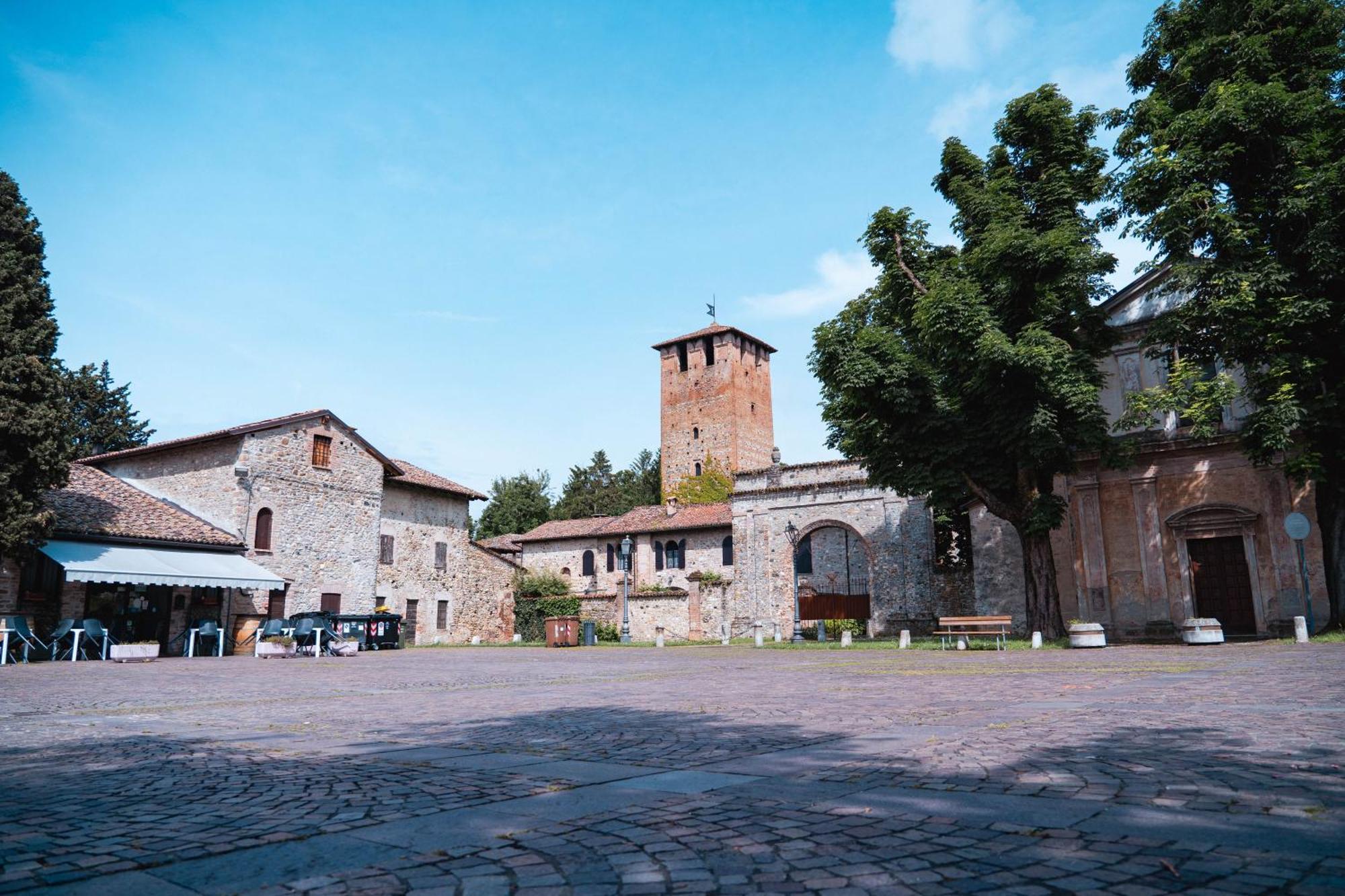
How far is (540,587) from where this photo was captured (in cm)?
3906

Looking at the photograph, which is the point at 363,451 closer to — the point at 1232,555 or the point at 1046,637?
the point at 1046,637

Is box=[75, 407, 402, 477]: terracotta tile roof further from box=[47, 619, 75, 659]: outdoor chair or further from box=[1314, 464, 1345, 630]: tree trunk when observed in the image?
box=[1314, 464, 1345, 630]: tree trunk

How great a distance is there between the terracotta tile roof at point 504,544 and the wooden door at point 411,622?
873 cm

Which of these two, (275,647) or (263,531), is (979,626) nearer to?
(275,647)

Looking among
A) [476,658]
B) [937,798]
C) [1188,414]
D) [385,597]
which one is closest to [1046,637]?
[1188,414]

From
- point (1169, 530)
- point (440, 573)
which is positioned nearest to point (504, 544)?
point (440, 573)

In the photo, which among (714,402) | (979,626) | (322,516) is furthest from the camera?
(714,402)

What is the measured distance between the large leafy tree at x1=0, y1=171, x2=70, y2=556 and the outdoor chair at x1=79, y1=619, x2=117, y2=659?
2409 millimetres

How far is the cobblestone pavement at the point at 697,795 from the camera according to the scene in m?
2.46

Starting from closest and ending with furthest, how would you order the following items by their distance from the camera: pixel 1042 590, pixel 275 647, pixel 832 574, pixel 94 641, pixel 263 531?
1. pixel 1042 590
2. pixel 94 641
3. pixel 275 647
4. pixel 263 531
5. pixel 832 574

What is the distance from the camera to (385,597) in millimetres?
34562

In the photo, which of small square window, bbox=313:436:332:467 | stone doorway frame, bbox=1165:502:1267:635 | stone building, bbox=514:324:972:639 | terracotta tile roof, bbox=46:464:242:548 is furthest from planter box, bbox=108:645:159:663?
stone doorway frame, bbox=1165:502:1267:635

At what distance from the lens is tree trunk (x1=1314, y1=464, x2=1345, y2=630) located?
18.6 meters

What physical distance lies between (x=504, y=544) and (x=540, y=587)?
1450 cm
